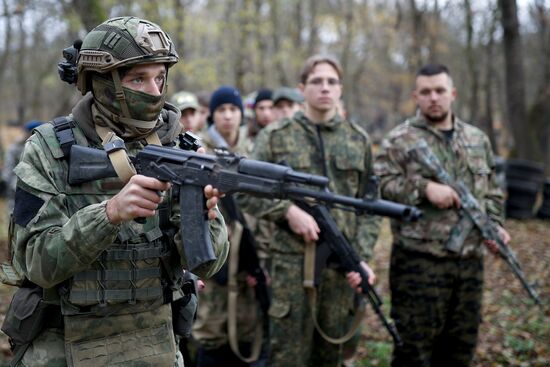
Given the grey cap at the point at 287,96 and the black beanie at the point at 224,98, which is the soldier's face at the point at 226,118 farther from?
the grey cap at the point at 287,96

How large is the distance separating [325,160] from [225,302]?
1745mm

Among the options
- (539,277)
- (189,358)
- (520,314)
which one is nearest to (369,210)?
(189,358)

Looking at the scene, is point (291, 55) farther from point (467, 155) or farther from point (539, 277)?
point (467, 155)

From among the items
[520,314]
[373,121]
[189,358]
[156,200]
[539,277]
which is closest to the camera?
[156,200]

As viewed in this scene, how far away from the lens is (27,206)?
2332mm

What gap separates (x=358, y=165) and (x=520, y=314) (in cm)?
394

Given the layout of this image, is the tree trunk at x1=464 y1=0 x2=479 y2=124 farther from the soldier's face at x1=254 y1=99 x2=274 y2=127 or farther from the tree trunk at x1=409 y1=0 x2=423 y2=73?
the soldier's face at x1=254 y1=99 x2=274 y2=127

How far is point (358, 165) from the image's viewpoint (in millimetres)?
4387

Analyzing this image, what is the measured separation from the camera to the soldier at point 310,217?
4.30 meters

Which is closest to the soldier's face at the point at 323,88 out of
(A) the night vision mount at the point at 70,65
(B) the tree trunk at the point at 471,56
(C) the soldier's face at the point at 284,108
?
(C) the soldier's face at the point at 284,108

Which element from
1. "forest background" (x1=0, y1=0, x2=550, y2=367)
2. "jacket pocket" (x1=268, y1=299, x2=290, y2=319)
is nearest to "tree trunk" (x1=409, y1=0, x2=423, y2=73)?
"forest background" (x1=0, y1=0, x2=550, y2=367)

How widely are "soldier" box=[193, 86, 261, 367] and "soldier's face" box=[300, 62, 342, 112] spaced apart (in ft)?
3.82

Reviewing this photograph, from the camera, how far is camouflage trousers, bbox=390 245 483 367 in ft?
14.7

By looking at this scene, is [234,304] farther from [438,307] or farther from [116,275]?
[116,275]
